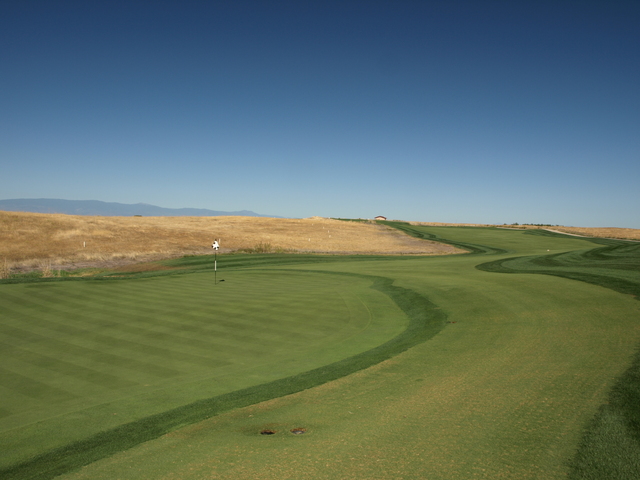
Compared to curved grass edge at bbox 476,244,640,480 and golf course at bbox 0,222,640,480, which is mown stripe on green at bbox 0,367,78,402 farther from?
curved grass edge at bbox 476,244,640,480

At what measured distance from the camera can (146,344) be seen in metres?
9.39

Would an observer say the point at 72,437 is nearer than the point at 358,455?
No

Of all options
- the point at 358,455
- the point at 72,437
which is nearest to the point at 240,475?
the point at 358,455

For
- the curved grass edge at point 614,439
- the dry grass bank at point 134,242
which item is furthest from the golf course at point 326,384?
the dry grass bank at point 134,242

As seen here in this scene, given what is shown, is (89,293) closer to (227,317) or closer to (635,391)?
(227,317)

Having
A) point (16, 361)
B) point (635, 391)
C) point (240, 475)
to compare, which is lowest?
point (16, 361)

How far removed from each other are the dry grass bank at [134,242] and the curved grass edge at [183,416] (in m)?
28.2

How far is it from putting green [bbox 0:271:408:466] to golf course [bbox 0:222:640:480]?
0.05m

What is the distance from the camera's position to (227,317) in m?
11.4

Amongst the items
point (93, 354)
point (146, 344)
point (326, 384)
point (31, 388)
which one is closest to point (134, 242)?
point (146, 344)

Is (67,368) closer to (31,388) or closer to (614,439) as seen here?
(31,388)

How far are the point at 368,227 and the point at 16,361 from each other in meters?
58.2

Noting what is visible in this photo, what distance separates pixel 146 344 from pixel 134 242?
34463 mm

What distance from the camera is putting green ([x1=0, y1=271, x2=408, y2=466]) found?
639 centimetres
